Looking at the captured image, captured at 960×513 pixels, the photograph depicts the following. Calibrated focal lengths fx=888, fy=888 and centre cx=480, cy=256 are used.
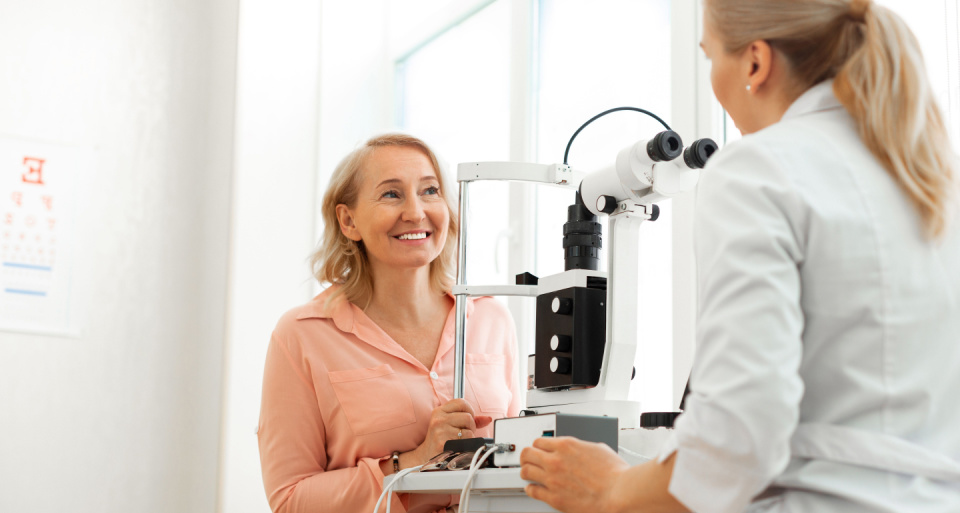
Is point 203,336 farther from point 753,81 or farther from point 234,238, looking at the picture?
point 753,81

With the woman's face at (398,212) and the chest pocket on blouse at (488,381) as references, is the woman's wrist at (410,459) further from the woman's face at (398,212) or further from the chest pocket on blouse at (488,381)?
the woman's face at (398,212)

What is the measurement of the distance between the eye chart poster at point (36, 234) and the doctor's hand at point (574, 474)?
226 cm

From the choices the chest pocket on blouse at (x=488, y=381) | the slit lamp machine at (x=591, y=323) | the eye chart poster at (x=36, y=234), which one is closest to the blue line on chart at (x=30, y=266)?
the eye chart poster at (x=36, y=234)

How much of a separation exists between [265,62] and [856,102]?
2.60 meters

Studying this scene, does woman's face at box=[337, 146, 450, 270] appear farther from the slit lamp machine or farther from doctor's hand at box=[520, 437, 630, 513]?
doctor's hand at box=[520, 437, 630, 513]

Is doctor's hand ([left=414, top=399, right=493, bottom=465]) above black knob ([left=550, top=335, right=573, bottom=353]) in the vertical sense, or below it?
below

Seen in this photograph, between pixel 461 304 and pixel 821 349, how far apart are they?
93 centimetres

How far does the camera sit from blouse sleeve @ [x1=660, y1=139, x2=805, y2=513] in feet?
2.49

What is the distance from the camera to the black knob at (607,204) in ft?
4.45

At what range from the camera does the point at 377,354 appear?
6.12ft

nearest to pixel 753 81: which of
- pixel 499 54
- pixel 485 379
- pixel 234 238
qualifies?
pixel 485 379

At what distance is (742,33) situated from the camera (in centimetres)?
91

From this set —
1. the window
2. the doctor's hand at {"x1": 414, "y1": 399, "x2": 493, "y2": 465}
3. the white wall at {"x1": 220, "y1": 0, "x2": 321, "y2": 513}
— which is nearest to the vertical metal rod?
the doctor's hand at {"x1": 414, "y1": 399, "x2": 493, "y2": 465}

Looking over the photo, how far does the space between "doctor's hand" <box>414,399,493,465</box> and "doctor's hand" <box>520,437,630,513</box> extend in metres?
0.55
